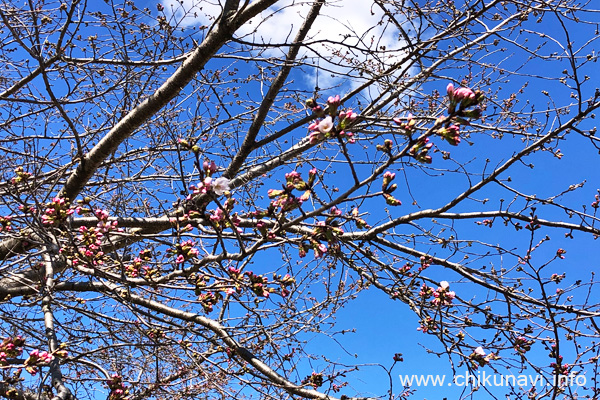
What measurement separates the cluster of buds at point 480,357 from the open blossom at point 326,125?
95.3 inches

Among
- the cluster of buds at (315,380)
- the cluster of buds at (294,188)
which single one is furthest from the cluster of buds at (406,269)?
the cluster of buds at (294,188)

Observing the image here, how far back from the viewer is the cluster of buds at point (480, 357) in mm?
3236

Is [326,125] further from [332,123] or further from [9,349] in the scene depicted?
[9,349]

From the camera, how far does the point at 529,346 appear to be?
342 cm

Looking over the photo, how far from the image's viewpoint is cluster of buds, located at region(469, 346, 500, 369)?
10.6ft

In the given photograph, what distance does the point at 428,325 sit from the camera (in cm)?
350

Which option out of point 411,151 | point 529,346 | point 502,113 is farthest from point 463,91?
point 502,113

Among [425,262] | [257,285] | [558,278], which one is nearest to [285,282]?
[257,285]

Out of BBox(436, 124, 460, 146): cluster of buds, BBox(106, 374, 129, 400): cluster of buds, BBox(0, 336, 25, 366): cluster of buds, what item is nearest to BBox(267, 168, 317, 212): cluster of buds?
BBox(436, 124, 460, 146): cluster of buds

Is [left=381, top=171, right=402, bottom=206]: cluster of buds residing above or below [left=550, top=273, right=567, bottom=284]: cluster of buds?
below

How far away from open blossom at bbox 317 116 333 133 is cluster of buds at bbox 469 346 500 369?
Result: 2421mm

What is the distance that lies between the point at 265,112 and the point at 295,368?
9.28 feet

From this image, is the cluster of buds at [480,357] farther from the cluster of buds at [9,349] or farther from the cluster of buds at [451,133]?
the cluster of buds at [9,349]

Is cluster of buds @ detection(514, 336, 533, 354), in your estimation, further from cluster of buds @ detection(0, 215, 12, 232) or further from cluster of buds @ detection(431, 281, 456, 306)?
cluster of buds @ detection(0, 215, 12, 232)
